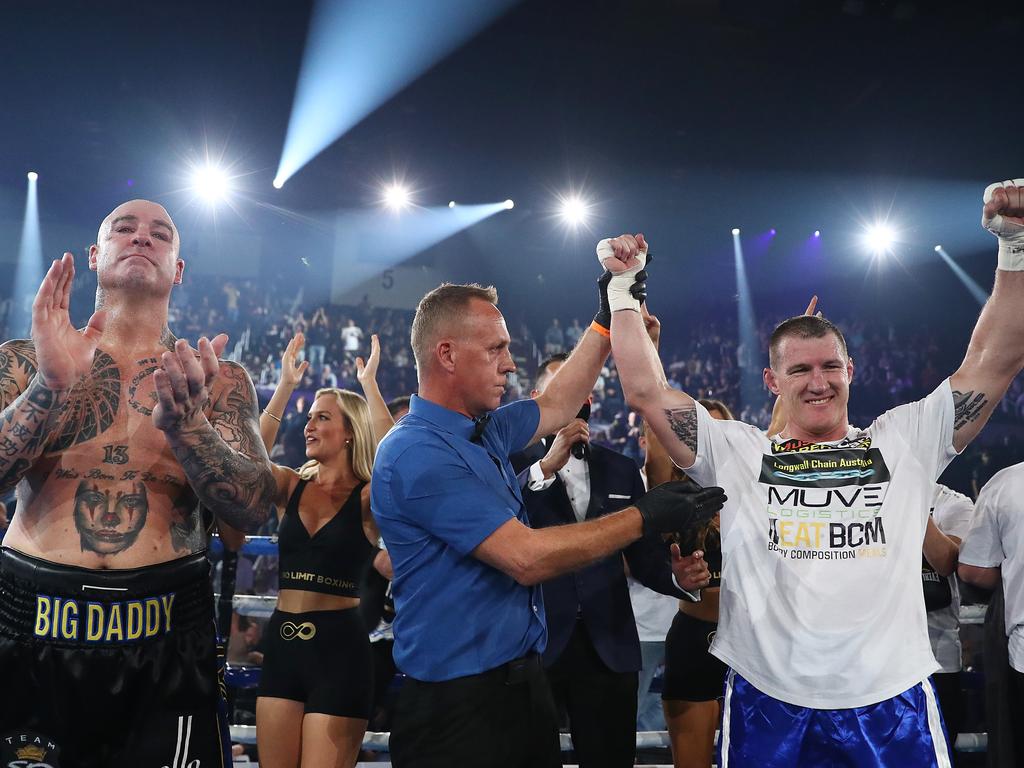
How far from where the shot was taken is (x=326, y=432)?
337 centimetres

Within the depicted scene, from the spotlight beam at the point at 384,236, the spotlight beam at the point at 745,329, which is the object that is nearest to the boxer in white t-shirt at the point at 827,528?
the spotlight beam at the point at 384,236

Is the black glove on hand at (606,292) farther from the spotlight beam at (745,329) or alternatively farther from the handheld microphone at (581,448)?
the spotlight beam at (745,329)

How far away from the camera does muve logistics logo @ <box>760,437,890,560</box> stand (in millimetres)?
1929

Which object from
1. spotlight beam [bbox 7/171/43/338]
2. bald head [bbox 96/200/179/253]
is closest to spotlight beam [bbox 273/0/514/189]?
spotlight beam [bbox 7/171/43/338]

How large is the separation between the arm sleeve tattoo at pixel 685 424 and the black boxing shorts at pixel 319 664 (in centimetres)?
159

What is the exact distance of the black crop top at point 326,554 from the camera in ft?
9.83

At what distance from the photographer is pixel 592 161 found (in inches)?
424

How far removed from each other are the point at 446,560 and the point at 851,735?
1.03 m

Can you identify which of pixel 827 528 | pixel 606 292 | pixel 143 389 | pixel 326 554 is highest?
pixel 606 292

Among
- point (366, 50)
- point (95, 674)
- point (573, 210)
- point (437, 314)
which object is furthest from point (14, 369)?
point (573, 210)

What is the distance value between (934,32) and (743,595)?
8.21m

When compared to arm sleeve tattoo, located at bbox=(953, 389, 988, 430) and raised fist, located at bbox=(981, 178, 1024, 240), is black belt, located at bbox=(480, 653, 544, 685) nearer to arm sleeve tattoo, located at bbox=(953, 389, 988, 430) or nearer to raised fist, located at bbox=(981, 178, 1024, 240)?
arm sleeve tattoo, located at bbox=(953, 389, 988, 430)

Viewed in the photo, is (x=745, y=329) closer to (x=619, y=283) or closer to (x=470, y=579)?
(x=619, y=283)

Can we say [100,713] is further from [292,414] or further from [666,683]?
[292,414]
